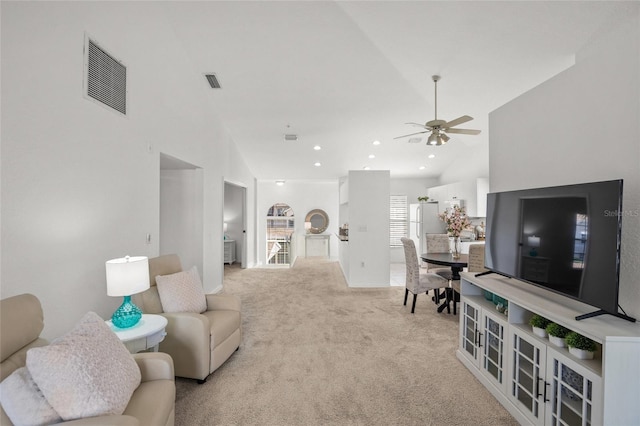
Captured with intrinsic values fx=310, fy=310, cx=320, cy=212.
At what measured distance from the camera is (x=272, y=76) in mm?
4324

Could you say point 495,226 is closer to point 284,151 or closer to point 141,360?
point 141,360

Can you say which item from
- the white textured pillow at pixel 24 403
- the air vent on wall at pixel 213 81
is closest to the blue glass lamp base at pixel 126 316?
the white textured pillow at pixel 24 403

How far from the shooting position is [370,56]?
3.94m

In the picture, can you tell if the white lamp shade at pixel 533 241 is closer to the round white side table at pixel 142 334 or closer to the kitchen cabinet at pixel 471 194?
the round white side table at pixel 142 334

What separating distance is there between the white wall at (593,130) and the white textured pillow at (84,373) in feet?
9.19

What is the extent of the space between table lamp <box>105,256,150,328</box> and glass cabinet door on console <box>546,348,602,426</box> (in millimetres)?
2706

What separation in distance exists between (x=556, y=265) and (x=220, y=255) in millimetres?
4908

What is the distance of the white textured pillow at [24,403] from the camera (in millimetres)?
1208

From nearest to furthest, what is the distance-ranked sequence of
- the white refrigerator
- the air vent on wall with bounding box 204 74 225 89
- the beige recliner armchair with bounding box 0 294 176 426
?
1. the beige recliner armchair with bounding box 0 294 176 426
2. the air vent on wall with bounding box 204 74 225 89
3. the white refrigerator

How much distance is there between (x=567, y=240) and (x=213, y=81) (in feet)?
14.8

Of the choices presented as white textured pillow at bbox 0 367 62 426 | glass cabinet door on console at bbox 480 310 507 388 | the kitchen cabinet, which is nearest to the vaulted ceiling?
the kitchen cabinet

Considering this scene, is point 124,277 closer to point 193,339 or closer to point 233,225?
point 193,339

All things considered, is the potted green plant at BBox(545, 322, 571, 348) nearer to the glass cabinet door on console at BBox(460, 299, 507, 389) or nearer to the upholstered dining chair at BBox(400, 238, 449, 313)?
the glass cabinet door on console at BBox(460, 299, 507, 389)

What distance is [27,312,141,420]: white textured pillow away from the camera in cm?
127
